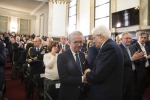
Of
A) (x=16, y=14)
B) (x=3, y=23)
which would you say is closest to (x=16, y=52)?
(x=3, y=23)

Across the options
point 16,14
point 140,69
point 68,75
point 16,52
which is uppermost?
point 16,14

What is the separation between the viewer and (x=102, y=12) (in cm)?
850

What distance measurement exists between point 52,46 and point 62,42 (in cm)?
178

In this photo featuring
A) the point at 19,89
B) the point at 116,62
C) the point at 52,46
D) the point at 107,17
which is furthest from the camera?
the point at 107,17

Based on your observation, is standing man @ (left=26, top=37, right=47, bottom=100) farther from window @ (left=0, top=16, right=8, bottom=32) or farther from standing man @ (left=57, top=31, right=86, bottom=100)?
window @ (left=0, top=16, right=8, bottom=32)

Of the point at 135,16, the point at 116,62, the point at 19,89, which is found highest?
the point at 135,16

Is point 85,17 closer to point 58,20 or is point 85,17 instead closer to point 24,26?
point 58,20

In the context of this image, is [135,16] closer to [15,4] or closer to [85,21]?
[85,21]

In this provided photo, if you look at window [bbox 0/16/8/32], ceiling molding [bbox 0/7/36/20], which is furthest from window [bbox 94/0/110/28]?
window [bbox 0/16/8/32]

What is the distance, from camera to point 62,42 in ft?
14.6

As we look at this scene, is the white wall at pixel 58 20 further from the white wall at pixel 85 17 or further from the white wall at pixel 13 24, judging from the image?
the white wall at pixel 13 24

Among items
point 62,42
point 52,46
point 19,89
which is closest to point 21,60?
point 19,89

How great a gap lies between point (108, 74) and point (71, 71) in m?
0.42

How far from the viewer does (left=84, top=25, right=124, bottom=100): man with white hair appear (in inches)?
53.6
